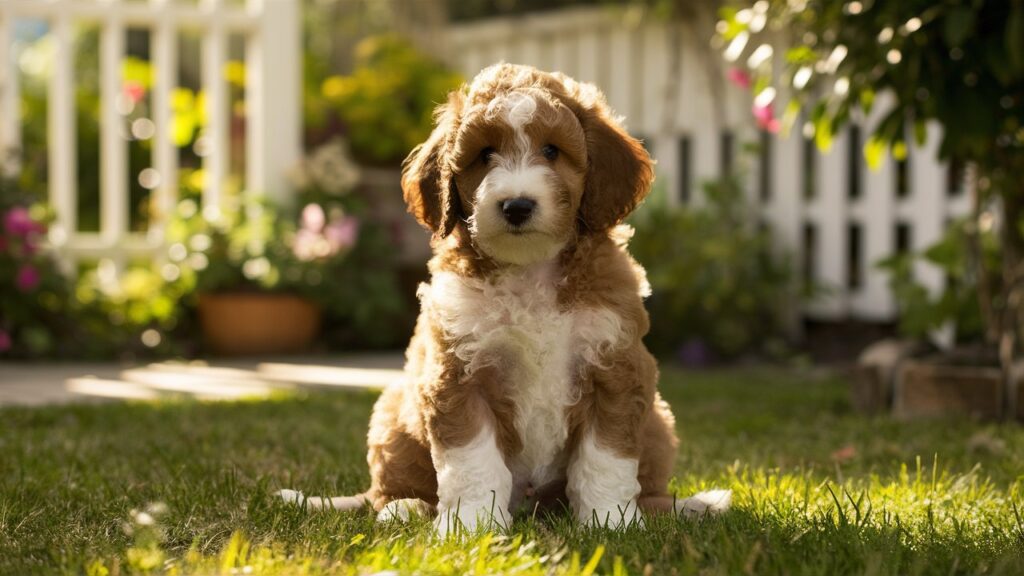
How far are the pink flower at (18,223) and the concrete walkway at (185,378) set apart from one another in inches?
34.0

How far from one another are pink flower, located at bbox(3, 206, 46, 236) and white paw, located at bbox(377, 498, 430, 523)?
17.5 feet

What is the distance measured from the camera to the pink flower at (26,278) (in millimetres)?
7605

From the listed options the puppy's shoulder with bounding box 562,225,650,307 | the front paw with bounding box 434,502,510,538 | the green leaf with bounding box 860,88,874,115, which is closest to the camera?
the front paw with bounding box 434,502,510,538

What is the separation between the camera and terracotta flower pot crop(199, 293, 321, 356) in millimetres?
8312

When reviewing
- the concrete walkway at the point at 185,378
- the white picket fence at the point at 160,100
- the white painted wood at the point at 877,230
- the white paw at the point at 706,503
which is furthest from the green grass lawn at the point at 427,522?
the white picket fence at the point at 160,100

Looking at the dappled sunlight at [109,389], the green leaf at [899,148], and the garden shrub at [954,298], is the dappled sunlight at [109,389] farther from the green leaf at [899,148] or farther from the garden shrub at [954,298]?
the garden shrub at [954,298]

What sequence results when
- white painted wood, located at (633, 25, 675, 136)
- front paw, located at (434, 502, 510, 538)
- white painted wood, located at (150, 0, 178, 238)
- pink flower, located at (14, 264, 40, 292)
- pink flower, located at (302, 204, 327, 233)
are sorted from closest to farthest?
front paw, located at (434, 502, 510, 538) < pink flower, located at (14, 264, 40, 292) < pink flower, located at (302, 204, 327, 233) < white painted wood, located at (150, 0, 178, 238) < white painted wood, located at (633, 25, 675, 136)

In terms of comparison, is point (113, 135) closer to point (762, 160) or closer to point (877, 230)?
point (762, 160)

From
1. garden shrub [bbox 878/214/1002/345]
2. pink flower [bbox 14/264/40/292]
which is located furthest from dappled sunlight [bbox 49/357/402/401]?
garden shrub [bbox 878/214/1002/345]

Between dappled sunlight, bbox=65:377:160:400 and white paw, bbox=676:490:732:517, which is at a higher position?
white paw, bbox=676:490:732:517

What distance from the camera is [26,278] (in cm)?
761

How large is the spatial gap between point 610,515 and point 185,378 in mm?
4693

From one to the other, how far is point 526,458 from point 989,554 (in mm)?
1167

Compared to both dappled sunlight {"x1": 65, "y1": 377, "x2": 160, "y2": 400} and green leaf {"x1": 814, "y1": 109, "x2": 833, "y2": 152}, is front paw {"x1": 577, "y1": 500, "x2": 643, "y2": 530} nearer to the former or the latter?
green leaf {"x1": 814, "y1": 109, "x2": 833, "y2": 152}
